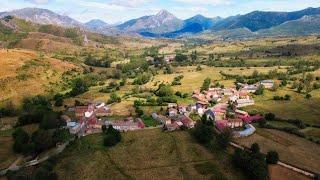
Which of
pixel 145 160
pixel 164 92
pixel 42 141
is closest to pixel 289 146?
pixel 145 160

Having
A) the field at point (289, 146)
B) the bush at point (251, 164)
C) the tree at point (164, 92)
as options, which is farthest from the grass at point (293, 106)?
the bush at point (251, 164)

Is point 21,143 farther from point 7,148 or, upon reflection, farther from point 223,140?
point 223,140

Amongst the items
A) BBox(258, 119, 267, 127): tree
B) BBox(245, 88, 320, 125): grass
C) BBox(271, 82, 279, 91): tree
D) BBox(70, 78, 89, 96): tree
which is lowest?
BBox(70, 78, 89, 96): tree

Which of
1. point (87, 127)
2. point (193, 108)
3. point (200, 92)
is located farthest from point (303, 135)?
point (200, 92)

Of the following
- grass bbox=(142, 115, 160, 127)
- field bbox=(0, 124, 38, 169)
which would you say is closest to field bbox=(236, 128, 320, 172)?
grass bbox=(142, 115, 160, 127)

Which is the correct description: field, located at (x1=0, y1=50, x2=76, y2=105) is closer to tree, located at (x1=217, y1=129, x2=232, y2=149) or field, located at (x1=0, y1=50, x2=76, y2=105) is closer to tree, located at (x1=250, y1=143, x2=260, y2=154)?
tree, located at (x1=217, y1=129, x2=232, y2=149)

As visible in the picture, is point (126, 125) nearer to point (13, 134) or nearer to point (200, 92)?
point (13, 134)

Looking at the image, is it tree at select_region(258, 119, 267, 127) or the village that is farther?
tree at select_region(258, 119, 267, 127)
